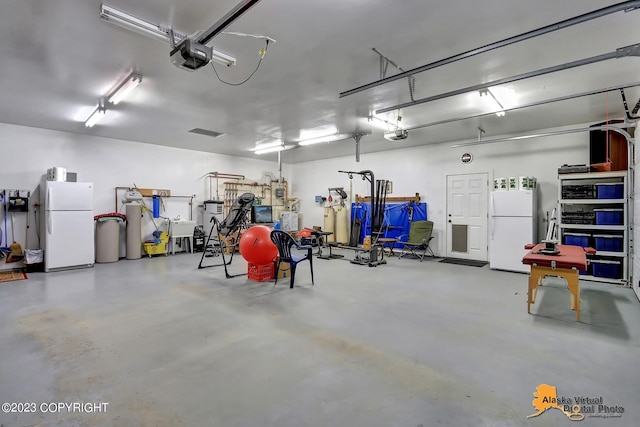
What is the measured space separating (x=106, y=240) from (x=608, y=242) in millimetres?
10150

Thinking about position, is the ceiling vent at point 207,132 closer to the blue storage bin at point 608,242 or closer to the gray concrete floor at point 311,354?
the gray concrete floor at point 311,354

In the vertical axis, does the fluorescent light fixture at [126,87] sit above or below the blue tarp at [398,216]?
above

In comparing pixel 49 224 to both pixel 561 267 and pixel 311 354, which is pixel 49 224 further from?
pixel 561 267

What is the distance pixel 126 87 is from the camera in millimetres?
4160

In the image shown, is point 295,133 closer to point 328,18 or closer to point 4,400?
point 328,18

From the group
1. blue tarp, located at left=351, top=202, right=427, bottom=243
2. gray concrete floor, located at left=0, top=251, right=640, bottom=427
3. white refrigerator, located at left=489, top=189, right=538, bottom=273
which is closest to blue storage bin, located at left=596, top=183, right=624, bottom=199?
white refrigerator, located at left=489, top=189, right=538, bottom=273

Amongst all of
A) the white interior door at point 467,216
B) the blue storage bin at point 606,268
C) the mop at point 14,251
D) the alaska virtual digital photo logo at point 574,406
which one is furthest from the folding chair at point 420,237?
the mop at point 14,251

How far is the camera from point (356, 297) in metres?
4.41

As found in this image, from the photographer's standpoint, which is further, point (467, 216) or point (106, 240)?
point (467, 216)

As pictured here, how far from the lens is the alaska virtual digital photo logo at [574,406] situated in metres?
1.95

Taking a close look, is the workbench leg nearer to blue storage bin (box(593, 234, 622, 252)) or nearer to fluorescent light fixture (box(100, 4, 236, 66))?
blue storage bin (box(593, 234, 622, 252))

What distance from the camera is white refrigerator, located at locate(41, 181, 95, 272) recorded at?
19.8 ft

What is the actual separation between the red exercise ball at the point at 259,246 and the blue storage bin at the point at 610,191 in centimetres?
568
